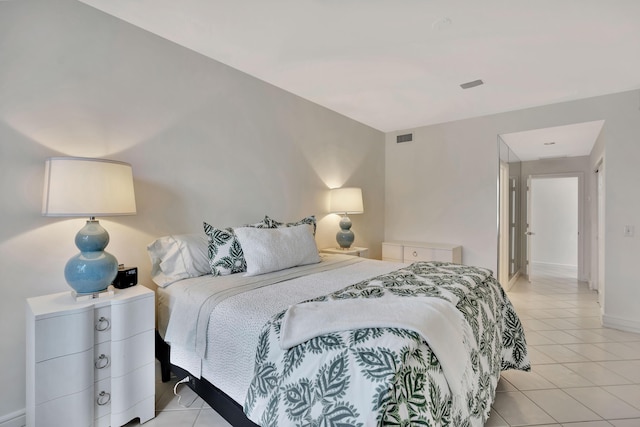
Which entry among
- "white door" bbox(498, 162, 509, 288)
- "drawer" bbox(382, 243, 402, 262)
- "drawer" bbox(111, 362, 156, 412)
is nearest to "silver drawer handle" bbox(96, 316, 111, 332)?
"drawer" bbox(111, 362, 156, 412)

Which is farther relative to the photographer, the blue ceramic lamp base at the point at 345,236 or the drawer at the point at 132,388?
the blue ceramic lamp base at the point at 345,236

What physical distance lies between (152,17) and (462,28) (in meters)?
2.20

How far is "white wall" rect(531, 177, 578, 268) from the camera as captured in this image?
21.4 ft

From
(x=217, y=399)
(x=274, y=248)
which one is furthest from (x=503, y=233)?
(x=217, y=399)

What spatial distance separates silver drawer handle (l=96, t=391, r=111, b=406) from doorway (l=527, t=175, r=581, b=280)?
7396 mm

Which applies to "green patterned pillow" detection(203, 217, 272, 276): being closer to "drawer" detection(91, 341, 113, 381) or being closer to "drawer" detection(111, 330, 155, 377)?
"drawer" detection(111, 330, 155, 377)

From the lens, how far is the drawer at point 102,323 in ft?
5.16

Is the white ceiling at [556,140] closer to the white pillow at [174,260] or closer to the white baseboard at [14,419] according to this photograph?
the white pillow at [174,260]

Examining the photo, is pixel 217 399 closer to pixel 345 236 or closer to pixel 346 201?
pixel 345 236

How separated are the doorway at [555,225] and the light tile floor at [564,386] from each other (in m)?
3.70

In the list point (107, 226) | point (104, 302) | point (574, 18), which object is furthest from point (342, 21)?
point (104, 302)

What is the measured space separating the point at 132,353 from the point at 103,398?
26cm

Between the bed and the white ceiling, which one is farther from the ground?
the white ceiling

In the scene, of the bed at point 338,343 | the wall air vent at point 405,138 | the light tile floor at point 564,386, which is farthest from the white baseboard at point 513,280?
the bed at point 338,343
